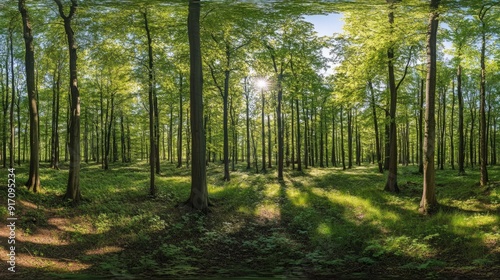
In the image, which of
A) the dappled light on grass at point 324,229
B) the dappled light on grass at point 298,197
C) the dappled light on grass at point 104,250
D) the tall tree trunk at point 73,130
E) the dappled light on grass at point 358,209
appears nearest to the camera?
the dappled light on grass at point 104,250

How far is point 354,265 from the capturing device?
258 inches

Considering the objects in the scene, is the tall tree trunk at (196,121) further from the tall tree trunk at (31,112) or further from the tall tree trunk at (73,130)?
the tall tree trunk at (31,112)

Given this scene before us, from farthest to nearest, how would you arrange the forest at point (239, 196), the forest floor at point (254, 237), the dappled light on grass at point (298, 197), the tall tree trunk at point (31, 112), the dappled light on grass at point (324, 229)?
the dappled light on grass at point (298, 197)
the tall tree trunk at point (31, 112)
the dappled light on grass at point (324, 229)
the forest at point (239, 196)
the forest floor at point (254, 237)

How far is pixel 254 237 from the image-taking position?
9.34 metres

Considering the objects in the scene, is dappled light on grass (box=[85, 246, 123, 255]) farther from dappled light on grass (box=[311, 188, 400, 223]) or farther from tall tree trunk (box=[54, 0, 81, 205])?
dappled light on grass (box=[311, 188, 400, 223])

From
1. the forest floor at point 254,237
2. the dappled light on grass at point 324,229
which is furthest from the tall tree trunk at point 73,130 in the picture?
the dappled light on grass at point 324,229

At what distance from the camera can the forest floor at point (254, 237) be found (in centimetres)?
602

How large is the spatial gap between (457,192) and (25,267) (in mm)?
15749

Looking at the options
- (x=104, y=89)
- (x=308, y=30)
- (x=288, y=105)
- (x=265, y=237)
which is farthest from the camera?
(x=288, y=105)

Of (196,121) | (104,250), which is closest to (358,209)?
(196,121)

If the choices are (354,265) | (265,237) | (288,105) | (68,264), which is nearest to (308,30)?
(288,105)

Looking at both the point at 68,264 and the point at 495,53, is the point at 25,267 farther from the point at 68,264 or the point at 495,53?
the point at 495,53

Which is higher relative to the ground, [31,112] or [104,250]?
[31,112]

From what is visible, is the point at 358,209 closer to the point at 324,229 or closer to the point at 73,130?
the point at 324,229
